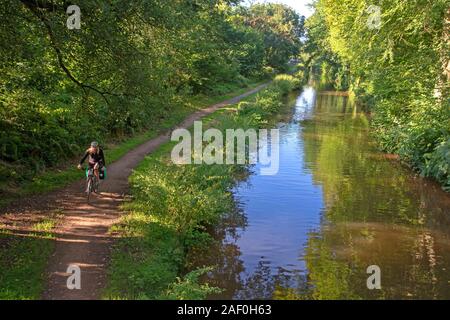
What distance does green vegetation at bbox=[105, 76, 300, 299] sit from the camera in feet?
29.9

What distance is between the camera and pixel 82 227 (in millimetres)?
11953

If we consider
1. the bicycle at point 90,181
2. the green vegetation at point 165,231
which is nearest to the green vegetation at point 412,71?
the green vegetation at point 165,231

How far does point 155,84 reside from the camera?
1307 cm

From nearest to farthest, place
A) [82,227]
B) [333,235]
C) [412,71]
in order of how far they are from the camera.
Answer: [82,227]
[333,235]
[412,71]

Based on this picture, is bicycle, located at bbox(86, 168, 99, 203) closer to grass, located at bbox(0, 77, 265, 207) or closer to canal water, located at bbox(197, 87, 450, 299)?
grass, located at bbox(0, 77, 265, 207)

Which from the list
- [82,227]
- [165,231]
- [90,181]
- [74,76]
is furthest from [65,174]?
[165,231]

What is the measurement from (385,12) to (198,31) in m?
16.3

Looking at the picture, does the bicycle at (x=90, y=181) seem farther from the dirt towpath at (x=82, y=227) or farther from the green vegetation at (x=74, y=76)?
the green vegetation at (x=74, y=76)

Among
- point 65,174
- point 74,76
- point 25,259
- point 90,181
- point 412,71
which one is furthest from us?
point 412,71

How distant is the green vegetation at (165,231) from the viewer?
911cm

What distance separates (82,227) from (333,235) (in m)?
6.64

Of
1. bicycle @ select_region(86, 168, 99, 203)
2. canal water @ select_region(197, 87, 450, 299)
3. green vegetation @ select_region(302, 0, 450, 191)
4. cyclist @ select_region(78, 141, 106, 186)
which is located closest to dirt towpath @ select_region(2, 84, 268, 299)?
bicycle @ select_region(86, 168, 99, 203)

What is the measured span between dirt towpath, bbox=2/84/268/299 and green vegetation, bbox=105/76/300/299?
31cm

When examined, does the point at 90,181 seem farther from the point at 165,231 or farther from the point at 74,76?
the point at 74,76
